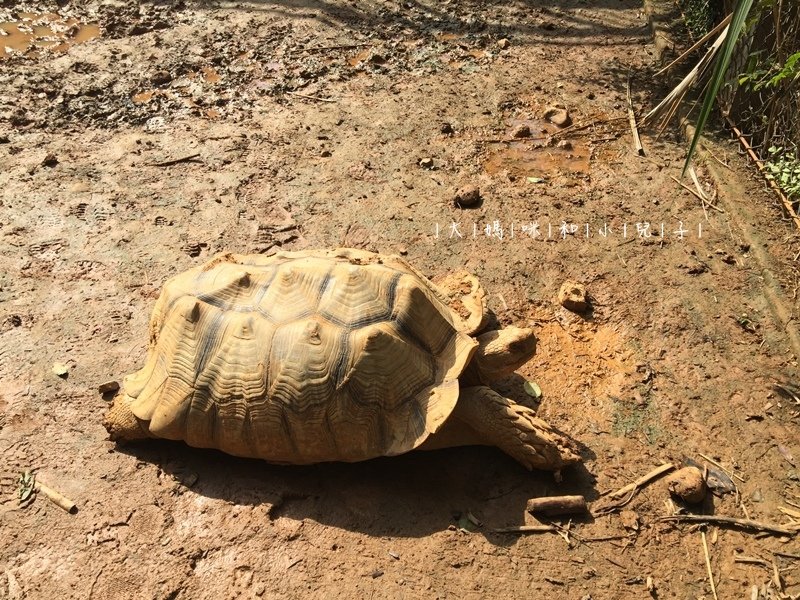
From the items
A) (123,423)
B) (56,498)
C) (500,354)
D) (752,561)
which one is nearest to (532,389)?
(500,354)

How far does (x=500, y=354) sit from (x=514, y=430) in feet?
1.10

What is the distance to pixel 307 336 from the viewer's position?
2539 mm

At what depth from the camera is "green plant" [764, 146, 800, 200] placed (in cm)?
405

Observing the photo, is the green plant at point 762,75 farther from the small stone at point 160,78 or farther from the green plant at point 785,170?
the small stone at point 160,78

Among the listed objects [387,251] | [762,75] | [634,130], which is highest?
[762,75]

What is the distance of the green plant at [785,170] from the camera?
13.3ft

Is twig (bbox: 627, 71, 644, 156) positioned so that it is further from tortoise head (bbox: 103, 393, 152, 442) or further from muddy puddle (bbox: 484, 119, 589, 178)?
tortoise head (bbox: 103, 393, 152, 442)

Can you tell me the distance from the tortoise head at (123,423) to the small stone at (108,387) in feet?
0.80

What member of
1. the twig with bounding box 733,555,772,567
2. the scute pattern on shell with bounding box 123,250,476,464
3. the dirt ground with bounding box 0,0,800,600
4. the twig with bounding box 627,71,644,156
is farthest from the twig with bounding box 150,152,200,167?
the twig with bounding box 733,555,772,567

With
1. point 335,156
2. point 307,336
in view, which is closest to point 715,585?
point 307,336

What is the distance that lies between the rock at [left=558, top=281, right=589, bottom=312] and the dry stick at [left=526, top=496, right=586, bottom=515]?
1190 millimetres

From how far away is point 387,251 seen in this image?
393 centimetres

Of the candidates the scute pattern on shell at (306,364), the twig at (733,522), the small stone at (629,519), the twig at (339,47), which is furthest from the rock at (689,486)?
the twig at (339,47)

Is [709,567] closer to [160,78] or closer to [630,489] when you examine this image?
[630,489]
